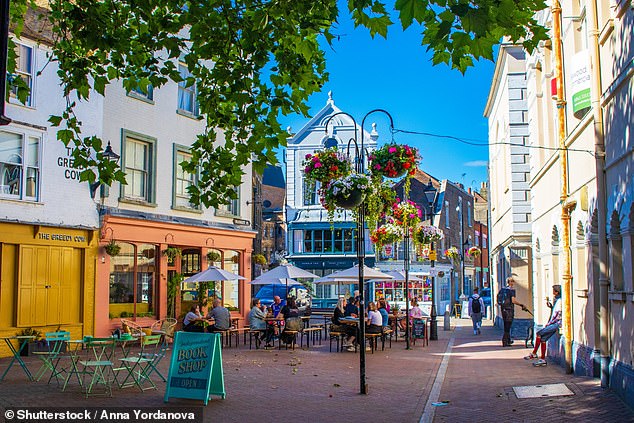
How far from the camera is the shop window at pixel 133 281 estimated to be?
21.9 metres

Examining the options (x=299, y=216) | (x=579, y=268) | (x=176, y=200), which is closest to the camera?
(x=579, y=268)

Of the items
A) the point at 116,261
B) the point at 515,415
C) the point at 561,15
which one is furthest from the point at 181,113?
the point at 515,415

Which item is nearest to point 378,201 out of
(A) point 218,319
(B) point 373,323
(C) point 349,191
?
(C) point 349,191

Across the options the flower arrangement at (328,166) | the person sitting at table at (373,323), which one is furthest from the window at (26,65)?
the person sitting at table at (373,323)

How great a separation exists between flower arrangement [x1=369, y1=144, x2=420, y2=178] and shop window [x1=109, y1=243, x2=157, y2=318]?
395 inches

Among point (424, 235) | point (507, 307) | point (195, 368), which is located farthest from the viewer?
point (424, 235)

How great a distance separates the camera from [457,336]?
2641cm

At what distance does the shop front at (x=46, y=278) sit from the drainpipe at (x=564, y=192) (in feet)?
43.9

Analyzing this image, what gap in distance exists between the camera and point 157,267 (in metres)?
23.6

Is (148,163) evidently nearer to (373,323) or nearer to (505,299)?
(373,323)

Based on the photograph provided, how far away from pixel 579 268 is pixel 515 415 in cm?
540

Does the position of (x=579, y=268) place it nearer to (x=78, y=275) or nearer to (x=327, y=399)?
(x=327, y=399)

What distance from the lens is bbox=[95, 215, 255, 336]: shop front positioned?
21.3 meters

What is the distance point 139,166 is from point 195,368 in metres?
14.1
